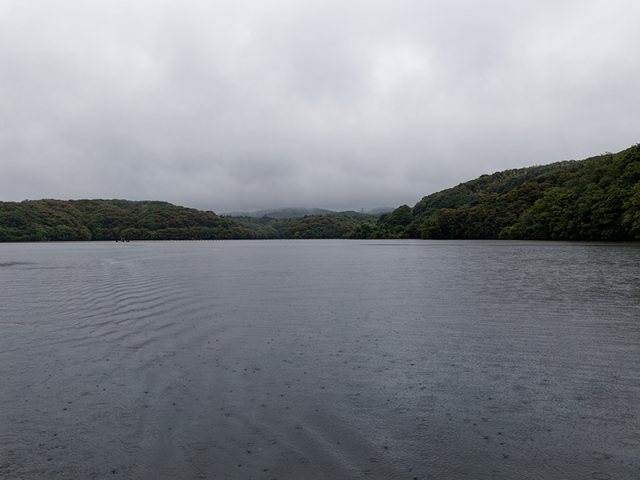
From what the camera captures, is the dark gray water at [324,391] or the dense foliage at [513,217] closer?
the dark gray water at [324,391]

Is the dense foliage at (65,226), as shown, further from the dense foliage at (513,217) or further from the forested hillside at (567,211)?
the forested hillside at (567,211)

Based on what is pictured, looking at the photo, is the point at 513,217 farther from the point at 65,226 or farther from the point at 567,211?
the point at 65,226

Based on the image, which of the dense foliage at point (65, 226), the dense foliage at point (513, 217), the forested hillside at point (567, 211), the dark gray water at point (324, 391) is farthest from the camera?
the dense foliage at point (65, 226)

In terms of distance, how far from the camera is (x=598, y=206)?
233 ft

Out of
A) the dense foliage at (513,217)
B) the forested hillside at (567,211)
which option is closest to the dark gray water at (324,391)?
the forested hillside at (567,211)

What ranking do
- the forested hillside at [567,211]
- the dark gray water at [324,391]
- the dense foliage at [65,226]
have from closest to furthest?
the dark gray water at [324,391] < the forested hillside at [567,211] < the dense foliage at [65,226]

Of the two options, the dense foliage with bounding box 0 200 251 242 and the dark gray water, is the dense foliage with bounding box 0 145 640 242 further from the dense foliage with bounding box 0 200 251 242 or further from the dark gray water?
the dark gray water

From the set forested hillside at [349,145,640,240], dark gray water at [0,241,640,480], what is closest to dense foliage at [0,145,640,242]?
forested hillside at [349,145,640,240]

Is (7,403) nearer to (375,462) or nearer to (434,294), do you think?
(375,462)

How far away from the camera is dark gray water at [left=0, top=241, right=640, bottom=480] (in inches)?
180

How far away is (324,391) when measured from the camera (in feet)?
21.8

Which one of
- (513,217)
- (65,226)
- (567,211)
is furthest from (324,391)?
(65,226)

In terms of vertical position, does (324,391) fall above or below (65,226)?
below

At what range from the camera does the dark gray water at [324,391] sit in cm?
457
